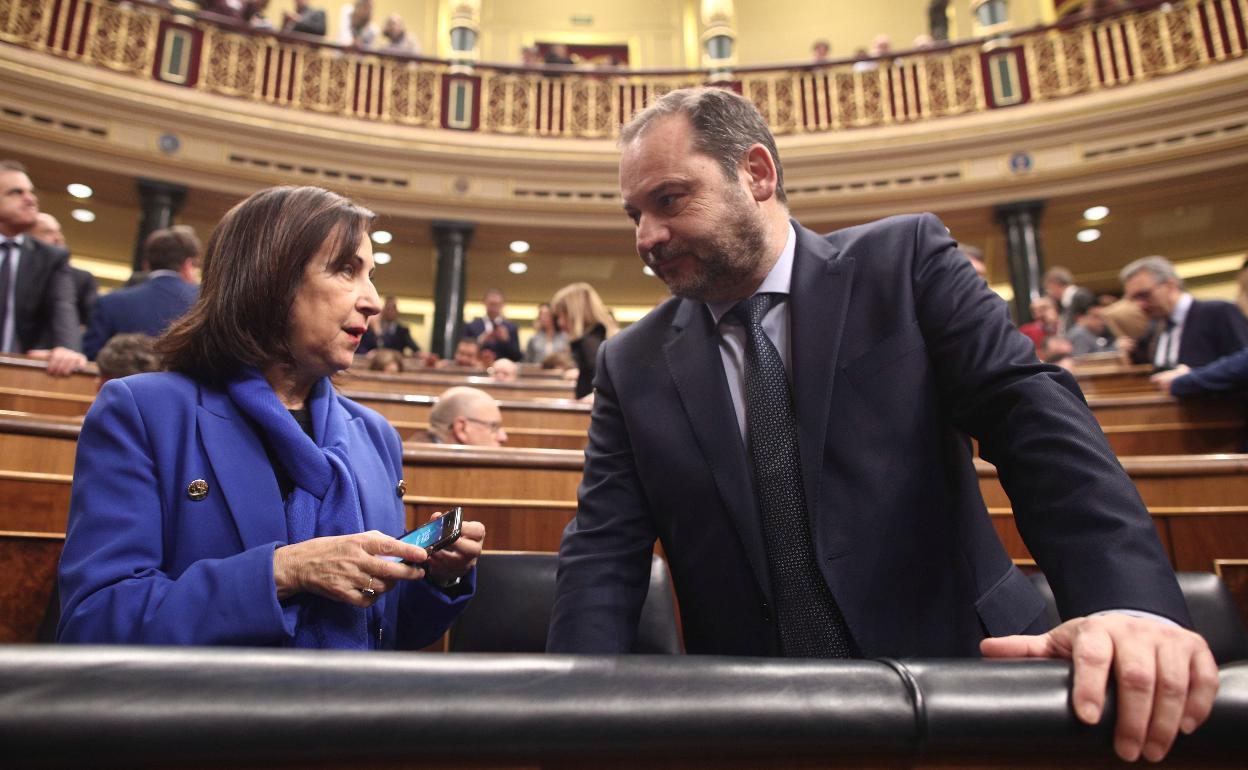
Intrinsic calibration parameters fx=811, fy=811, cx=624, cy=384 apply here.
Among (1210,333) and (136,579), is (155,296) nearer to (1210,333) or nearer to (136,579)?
(136,579)

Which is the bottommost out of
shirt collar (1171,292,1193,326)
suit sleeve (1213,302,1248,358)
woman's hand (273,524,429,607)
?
woman's hand (273,524,429,607)

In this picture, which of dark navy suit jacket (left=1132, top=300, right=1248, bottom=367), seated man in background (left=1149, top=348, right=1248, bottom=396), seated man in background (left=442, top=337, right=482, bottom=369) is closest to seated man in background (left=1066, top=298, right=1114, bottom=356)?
dark navy suit jacket (left=1132, top=300, right=1248, bottom=367)

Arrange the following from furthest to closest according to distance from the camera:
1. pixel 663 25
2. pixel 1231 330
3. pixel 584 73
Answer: pixel 663 25 → pixel 584 73 → pixel 1231 330

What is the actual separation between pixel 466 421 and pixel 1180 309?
9.57 feet

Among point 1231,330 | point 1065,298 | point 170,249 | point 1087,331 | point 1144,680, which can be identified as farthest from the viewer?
point 1065,298

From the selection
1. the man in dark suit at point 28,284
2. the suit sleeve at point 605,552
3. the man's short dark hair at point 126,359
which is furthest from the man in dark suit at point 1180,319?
the man in dark suit at point 28,284

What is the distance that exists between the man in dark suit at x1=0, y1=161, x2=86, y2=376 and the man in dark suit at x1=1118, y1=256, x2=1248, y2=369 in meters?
4.16

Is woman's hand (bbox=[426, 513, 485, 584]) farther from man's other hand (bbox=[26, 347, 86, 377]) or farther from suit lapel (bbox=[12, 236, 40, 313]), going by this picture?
suit lapel (bbox=[12, 236, 40, 313])

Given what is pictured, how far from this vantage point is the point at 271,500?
0.91m

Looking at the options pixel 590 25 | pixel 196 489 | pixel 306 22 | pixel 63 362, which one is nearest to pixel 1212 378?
pixel 196 489

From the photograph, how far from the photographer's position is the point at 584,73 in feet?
24.5

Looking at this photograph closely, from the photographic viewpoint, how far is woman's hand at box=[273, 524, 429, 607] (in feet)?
2.61

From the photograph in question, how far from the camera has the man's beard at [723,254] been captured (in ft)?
3.53

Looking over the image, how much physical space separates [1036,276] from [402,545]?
22.5ft
